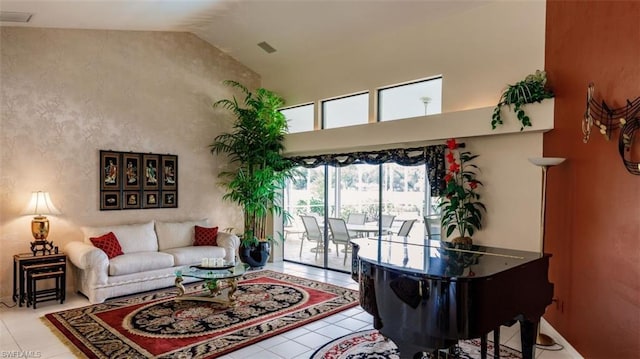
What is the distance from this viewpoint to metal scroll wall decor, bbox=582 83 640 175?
2664 millimetres

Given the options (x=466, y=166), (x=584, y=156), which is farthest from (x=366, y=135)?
(x=584, y=156)

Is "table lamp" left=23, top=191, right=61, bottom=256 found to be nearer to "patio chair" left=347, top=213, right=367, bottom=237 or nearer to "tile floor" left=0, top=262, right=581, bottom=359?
"tile floor" left=0, top=262, right=581, bottom=359

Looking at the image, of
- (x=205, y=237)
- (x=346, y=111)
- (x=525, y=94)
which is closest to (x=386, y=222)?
(x=346, y=111)

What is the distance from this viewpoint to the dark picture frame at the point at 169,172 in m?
6.60

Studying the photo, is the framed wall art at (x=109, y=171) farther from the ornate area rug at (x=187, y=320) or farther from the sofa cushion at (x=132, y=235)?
the ornate area rug at (x=187, y=320)

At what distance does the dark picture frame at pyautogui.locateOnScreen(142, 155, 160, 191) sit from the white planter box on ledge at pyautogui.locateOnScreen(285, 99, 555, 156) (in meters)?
2.25

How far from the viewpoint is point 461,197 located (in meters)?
5.02

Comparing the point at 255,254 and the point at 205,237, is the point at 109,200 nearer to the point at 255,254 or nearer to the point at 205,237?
the point at 205,237

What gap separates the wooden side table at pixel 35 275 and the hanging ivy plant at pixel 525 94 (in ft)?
18.6

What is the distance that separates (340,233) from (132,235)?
3.25 m

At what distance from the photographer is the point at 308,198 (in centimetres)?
739

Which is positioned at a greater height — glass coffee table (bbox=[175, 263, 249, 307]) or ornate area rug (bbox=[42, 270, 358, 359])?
glass coffee table (bbox=[175, 263, 249, 307])

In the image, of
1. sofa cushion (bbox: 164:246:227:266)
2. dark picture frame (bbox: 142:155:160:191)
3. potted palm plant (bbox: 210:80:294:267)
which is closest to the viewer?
sofa cushion (bbox: 164:246:227:266)

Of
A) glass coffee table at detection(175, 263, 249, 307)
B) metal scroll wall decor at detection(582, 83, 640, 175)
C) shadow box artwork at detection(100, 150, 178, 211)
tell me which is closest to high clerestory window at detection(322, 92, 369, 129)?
shadow box artwork at detection(100, 150, 178, 211)
